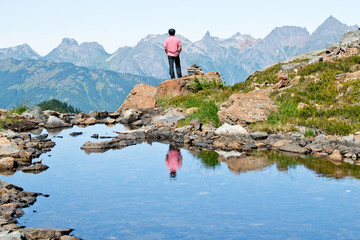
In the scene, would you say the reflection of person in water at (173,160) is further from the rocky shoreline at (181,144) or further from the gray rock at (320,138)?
the gray rock at (320,138)

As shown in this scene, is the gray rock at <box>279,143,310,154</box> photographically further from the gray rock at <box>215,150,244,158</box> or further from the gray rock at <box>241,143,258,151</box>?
the gray rock at <box>215,150,244,158</box>

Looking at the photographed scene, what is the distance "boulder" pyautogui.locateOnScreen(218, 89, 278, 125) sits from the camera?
69.8 feet

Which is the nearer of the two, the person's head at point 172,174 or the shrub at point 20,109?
the person's head at point 172,174

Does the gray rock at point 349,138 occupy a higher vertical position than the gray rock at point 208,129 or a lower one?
lower

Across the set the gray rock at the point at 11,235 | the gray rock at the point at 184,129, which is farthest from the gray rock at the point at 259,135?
the gray rock at the point at 11,235

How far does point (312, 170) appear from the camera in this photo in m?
14.1

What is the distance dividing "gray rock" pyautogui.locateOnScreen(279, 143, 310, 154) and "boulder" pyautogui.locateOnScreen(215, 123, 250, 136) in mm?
2390

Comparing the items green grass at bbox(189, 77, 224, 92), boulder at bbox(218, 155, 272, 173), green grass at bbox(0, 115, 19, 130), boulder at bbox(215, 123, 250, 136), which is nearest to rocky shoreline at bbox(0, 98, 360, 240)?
boulder at bbox(215, 123, 250, 136)

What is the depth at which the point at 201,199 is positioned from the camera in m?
10.9

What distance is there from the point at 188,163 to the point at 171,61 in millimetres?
18370

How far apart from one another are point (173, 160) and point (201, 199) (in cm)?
536

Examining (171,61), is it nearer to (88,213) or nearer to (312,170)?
(312,170)

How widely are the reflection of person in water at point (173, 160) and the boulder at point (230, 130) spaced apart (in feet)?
8.40

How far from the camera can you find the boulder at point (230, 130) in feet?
65.1
